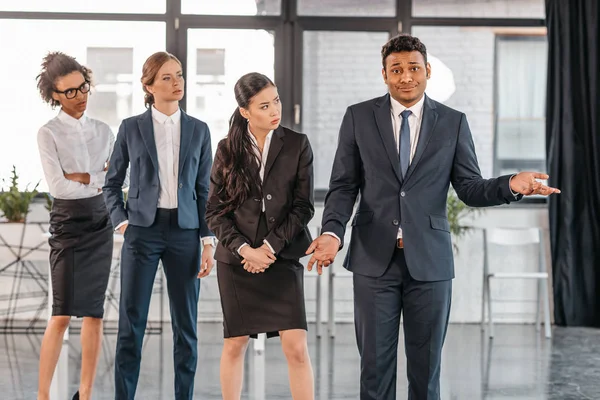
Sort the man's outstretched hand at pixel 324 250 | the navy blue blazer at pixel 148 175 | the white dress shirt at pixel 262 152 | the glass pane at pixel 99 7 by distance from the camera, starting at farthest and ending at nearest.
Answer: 1. the glass pane at pixel 99 7
2. the navy blue blazer at pixel 148 175
3. the white dress shirt at pixel 262 152
4. the man's outstretched hand at pixel 324 250

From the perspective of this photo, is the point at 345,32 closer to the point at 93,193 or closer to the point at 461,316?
the point at 461,316

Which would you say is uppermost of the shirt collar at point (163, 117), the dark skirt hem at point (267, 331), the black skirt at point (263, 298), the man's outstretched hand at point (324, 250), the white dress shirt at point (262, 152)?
Answer: the shirt collar at point (163, 117)

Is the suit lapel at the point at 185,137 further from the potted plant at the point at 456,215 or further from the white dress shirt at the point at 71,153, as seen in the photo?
the potted plant at the point at 456,215

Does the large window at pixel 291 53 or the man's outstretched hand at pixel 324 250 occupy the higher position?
the large window at pixel 291 53

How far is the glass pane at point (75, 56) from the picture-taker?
7184mm

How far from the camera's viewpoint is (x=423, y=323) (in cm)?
301

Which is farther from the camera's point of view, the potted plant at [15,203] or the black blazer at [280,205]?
the potted plant at [15,203]

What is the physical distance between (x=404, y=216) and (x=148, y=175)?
1.23 metres

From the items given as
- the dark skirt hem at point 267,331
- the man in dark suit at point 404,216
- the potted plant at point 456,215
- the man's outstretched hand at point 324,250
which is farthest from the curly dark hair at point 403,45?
the potted plant at point 456,215

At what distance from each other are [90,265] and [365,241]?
59.3 inches

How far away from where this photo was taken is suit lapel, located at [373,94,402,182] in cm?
301

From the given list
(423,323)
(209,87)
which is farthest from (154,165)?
(209,87)

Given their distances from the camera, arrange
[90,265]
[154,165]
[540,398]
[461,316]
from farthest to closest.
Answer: [461,316] → [540,398] → [90,265] → [154,165]

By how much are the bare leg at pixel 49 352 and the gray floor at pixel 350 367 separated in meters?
Answer: 0.56
